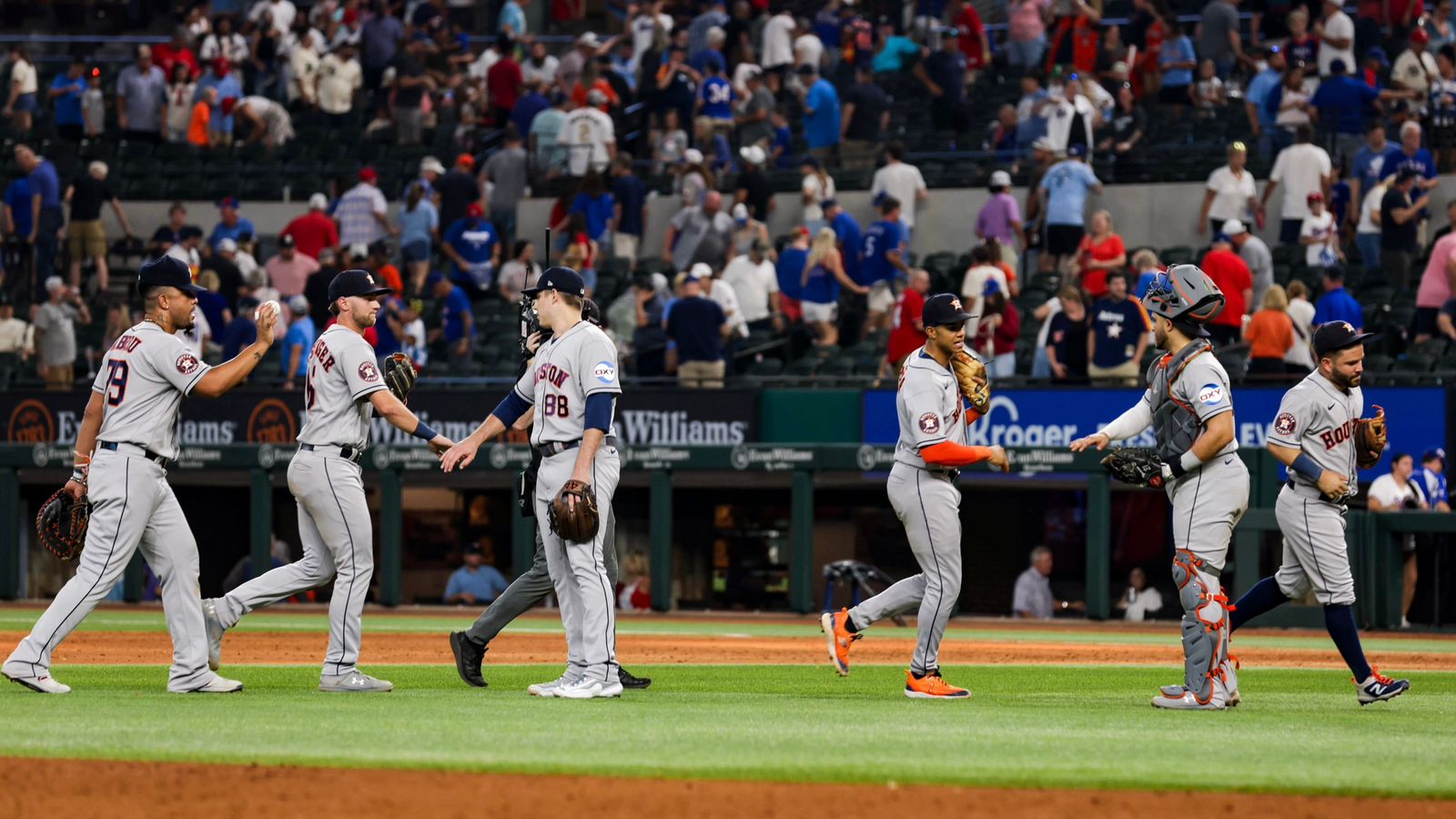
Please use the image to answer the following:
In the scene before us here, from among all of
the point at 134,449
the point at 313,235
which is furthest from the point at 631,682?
the point at 313,235

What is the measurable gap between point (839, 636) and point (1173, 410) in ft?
6.40

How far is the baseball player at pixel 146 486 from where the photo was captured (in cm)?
862

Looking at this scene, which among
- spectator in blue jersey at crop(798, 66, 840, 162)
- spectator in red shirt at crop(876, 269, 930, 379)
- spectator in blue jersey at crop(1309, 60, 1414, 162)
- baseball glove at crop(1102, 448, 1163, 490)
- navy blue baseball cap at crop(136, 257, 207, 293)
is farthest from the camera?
spectator in blue jersey at crop(798, 66, 840, 162)

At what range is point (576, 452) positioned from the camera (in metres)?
8.62

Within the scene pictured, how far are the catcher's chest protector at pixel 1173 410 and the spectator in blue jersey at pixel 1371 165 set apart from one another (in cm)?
1102

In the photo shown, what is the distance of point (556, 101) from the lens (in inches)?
941

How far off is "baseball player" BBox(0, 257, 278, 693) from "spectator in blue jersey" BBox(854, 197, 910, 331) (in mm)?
11443

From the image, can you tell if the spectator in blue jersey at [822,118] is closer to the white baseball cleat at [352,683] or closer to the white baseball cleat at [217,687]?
the white baseball cleat at [352,683]

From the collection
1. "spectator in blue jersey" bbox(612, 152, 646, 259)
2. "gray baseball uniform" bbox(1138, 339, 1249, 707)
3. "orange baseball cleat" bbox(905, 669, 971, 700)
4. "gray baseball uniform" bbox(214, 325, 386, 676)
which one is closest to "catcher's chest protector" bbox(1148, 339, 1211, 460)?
"gray baseball uniform" bbox(1138, 339, 1249, 707)

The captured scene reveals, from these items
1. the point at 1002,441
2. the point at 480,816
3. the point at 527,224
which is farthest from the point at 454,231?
the point at 480,816

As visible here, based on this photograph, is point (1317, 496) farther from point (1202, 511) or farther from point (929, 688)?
point (929, 688)

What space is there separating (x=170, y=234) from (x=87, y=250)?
A: 155 centimetres

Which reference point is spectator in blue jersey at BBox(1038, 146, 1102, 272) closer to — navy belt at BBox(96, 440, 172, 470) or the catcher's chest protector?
the catcher's chest protector

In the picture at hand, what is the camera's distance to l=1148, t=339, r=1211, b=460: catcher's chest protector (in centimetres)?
861
